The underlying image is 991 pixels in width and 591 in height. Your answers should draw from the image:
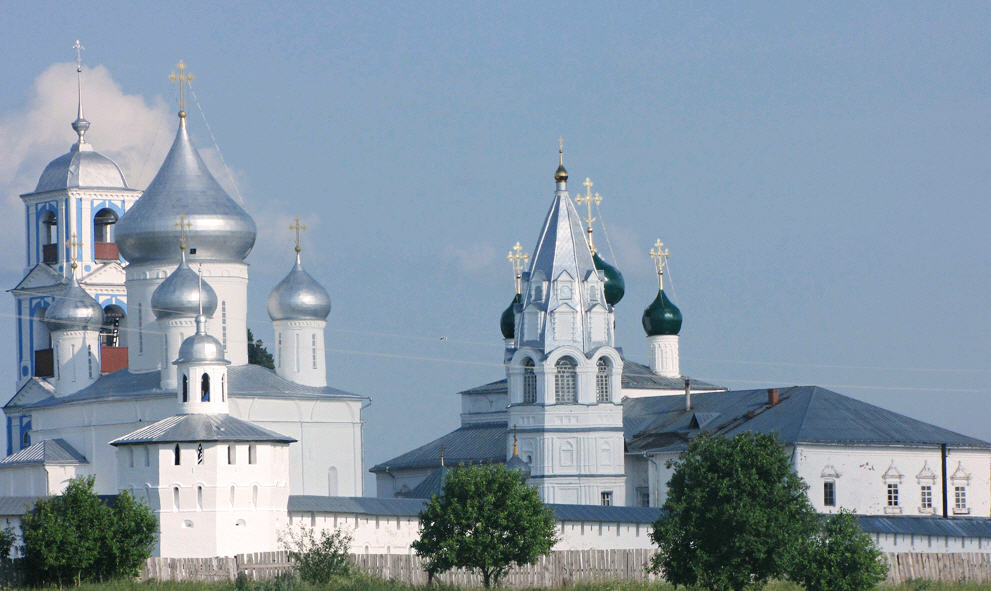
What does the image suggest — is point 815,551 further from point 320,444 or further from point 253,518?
point 320,444

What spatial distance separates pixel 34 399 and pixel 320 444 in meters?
9.03

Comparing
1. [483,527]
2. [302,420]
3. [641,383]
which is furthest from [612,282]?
[483,527]

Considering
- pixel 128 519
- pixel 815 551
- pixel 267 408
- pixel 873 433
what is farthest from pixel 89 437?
pixel 815 551

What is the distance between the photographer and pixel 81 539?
3578 centimetres

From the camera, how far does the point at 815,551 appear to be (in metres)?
34.2

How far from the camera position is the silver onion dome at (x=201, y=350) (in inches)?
1711

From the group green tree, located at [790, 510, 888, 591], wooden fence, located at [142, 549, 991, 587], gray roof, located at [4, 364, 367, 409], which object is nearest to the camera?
green tree, located at [790, 510, 888, 591]

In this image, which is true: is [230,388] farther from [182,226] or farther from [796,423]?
[796,423]

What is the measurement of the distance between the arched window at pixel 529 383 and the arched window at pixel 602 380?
4.83ft

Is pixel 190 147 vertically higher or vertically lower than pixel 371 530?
higher

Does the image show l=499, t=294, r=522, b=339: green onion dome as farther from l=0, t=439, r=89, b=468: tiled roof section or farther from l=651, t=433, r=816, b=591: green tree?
l=651, t=433, r=816, b=591: green tree

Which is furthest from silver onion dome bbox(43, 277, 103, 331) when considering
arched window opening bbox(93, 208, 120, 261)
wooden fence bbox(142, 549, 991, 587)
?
wooden fence bbox(142, 549, 991, 587)

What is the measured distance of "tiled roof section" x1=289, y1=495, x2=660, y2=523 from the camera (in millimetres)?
43188

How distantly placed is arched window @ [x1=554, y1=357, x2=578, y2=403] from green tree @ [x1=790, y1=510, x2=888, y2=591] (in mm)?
18033
